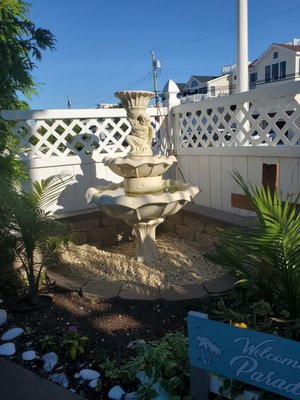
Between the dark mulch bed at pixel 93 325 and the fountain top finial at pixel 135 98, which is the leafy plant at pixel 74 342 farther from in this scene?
the fountain top finial at pixel 135 98

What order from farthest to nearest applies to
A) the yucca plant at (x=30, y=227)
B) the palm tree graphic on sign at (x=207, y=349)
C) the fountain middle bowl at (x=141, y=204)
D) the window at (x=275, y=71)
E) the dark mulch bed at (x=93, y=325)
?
1. the window at (x=275, y=71)
2. the fountain middle bowl at (x=141, y=204)
3. the yucca plant at (x=30, y=227)
4. the dark mulch bed at (x=93, y=325)
5. the palm tree graphic on sign at (x=207, y=349)

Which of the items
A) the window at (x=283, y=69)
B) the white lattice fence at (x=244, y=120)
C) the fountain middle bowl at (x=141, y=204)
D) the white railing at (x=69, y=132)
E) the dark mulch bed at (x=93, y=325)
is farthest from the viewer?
the window at (x=283, y=69)

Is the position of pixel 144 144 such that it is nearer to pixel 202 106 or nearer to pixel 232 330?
pixel 202 106

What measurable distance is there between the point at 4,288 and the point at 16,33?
2.71m

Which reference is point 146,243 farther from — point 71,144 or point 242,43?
point 242,43

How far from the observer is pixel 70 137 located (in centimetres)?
428

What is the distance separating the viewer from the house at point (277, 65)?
2241cm

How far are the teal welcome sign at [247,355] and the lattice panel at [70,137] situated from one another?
128 inches

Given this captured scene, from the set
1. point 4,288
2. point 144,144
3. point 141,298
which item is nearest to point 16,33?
point 144,144

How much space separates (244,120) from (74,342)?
9.32 feet

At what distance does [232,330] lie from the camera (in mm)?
1252

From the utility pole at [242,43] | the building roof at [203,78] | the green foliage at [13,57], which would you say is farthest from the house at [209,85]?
the green foliage at [13,57]

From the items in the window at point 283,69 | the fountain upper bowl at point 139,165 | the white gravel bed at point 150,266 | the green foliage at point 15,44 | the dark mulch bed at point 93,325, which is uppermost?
the window at point 283,69

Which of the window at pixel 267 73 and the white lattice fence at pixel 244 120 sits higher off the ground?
the window at pixel 267 73
